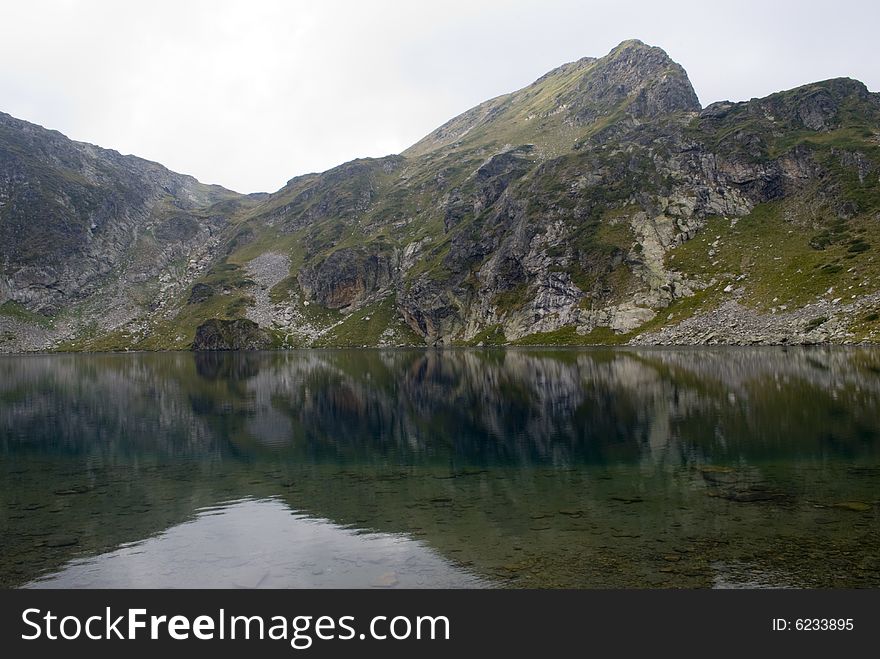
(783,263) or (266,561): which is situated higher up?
(783,263)

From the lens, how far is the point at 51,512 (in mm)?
28219

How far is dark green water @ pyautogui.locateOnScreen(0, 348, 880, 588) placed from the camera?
19375 millimetres

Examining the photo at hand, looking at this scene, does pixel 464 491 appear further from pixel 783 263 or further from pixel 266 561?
pixel 783 263

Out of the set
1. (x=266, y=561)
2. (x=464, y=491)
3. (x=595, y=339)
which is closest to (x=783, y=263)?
(x=595, y=339)

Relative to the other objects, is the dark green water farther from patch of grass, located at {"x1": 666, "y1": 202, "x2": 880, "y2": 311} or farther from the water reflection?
patch of grass, located at {"x1": 666, "y1": 202, "x2": 880, "y2": 311}

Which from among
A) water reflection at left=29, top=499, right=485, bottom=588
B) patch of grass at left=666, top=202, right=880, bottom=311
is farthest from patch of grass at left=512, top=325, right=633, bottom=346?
water reflection at left=29, top=499, right=485, bottom=588

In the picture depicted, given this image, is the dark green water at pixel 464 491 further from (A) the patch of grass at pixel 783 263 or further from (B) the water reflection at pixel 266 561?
(A) the patch of grass at pixel 783 263

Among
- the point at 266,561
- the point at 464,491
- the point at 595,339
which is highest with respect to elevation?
the point at 595,339

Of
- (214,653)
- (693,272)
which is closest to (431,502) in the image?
(214,653)

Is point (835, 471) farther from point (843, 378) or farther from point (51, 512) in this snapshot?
point (843, 378)

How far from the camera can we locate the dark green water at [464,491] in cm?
1938

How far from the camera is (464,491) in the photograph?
29.6m

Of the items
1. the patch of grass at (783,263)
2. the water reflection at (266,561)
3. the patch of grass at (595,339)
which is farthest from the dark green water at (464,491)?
the patch of grass at (595,339)

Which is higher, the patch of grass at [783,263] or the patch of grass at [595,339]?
the patch of grass at [783,263]
